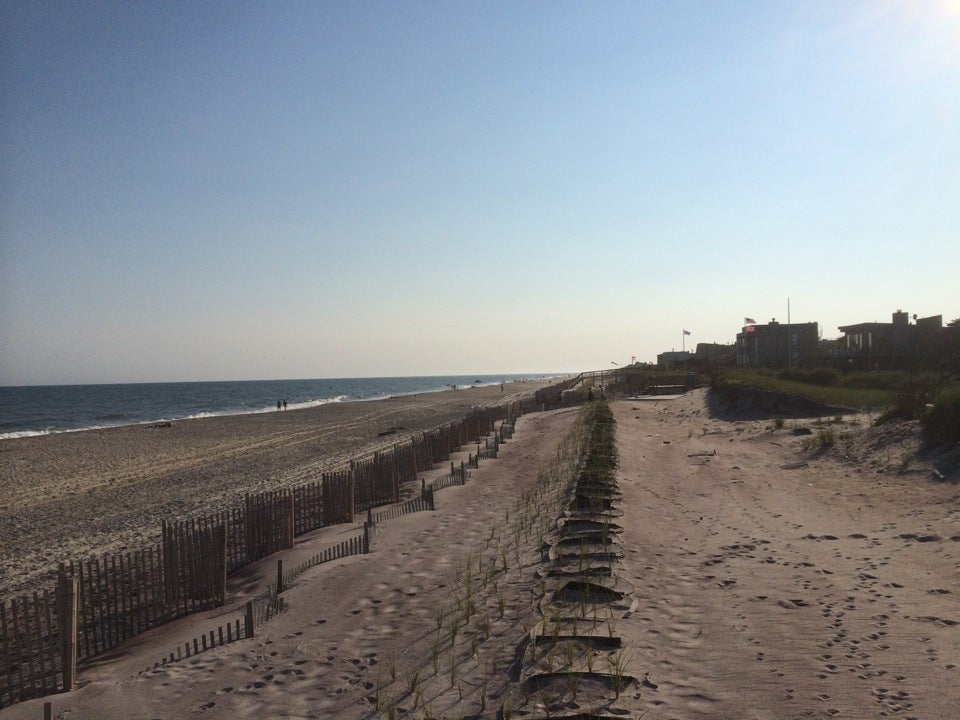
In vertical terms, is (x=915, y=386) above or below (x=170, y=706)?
above

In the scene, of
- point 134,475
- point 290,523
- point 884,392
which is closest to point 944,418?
point 290,523

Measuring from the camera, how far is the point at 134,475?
2453 cm

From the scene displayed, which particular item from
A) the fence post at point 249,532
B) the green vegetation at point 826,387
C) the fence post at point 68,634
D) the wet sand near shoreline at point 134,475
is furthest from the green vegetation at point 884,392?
the wet sand near shoreline at point 134,475

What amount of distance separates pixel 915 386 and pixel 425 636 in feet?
58.0

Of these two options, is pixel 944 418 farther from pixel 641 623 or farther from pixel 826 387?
pixel 826 387

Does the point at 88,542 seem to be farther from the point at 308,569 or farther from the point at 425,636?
the point at 425,636

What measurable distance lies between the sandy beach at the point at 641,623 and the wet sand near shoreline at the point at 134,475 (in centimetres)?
555

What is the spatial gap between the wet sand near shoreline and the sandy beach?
5.55 m

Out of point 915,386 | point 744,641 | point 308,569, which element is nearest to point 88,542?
point 308,569

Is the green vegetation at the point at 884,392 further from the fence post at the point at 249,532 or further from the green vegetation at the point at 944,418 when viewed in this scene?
the fence post at the point at 249,532

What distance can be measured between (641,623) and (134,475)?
22.8 metres

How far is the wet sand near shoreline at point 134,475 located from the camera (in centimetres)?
1381

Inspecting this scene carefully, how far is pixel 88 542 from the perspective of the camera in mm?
13773

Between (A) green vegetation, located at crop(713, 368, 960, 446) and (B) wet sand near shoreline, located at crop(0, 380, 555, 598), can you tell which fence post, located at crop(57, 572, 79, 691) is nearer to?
(B) wet sand near shoreline, located at crop(0, 380, 555, 598)
